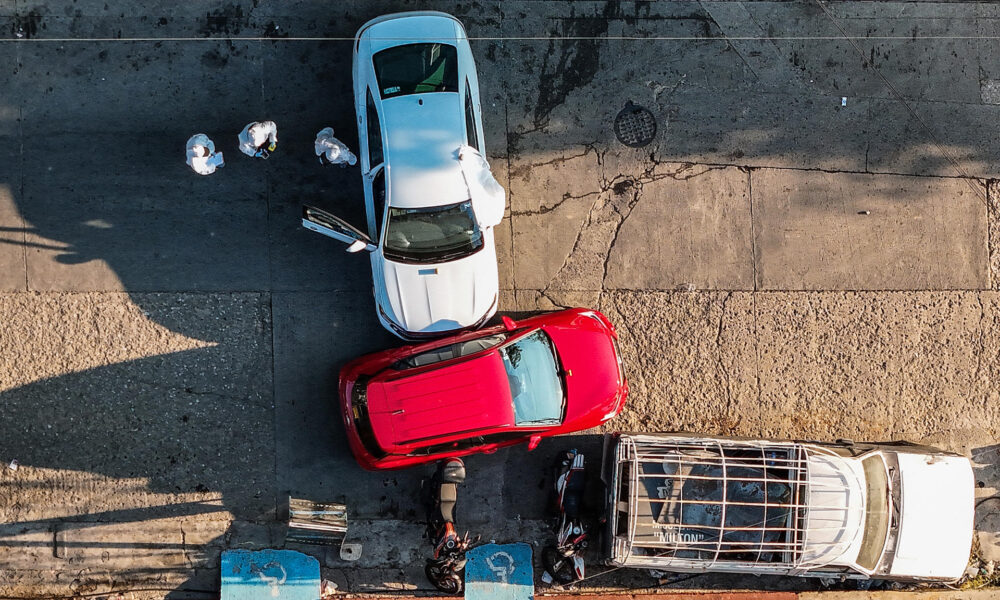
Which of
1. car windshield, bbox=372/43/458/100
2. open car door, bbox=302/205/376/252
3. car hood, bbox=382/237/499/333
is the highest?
car windshield, bbox=372/43/458/100

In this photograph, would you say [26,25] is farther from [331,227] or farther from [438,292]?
[438,292]

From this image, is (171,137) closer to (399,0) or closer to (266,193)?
(266,193)

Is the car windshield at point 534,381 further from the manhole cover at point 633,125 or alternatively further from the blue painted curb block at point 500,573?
the manhole cover at point 633,125

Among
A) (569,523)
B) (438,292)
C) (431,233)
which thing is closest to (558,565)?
(569,523)

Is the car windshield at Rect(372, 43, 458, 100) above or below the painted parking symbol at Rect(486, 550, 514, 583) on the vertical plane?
above

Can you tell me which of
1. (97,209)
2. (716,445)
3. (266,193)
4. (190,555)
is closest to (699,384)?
(716,445)

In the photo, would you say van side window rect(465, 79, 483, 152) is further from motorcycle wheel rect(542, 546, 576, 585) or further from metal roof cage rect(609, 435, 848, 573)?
motorcycle wheel rect(542, 546, 576, 585)

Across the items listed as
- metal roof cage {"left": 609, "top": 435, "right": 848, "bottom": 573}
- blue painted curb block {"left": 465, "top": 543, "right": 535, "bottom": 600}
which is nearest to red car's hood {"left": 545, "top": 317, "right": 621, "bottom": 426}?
metal roof cage {"left": 609, "top": 435, "right": 848, "bottom": 573}
